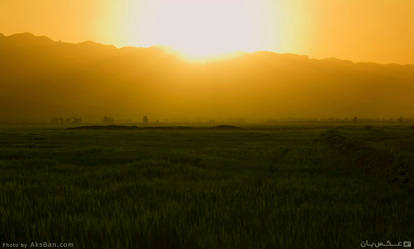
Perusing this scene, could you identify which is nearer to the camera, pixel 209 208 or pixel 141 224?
pixel 141 224

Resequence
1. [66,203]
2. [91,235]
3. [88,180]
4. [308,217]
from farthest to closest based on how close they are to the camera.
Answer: [88,180] < [66,203] < [308,217] < [91,235]

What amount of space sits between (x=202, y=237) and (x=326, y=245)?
7.15 feet

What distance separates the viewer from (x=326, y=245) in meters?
6.30

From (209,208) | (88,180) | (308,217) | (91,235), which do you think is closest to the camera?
(91,235)

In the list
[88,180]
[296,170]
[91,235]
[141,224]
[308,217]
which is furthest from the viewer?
[296,170]

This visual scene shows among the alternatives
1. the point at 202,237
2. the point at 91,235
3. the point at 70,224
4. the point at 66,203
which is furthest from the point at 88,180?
the point at 202,237

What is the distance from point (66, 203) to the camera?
9.66 m

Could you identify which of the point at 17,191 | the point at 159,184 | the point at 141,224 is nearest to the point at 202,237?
the point at 141,224

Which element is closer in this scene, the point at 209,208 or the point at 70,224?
the point at 70,224

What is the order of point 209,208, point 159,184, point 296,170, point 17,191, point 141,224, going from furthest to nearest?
point 296,170 < point 159,184 < point 17,191 < point 209,208 < point 141,224

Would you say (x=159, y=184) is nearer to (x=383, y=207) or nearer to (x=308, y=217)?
(x=308, y=217)

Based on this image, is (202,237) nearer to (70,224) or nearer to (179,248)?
(179,248)

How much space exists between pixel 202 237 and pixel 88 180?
8.64 m

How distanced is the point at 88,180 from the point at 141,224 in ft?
24.2
